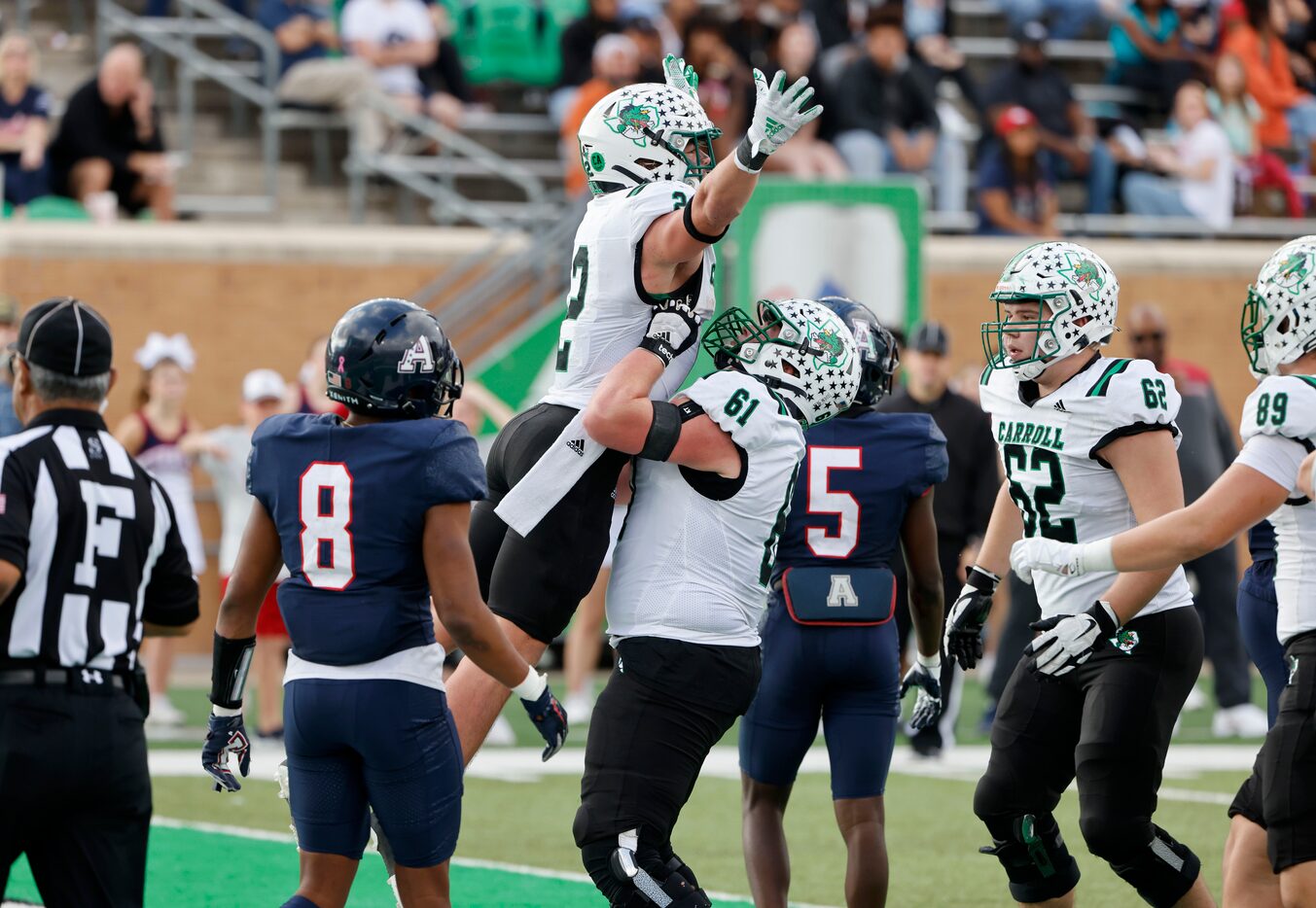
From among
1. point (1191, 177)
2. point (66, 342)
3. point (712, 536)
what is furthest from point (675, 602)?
point (1191, 177)

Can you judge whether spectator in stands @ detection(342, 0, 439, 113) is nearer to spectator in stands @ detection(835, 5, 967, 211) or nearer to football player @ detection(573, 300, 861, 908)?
spectator in stands @ detection(835, 5, 967, 211)

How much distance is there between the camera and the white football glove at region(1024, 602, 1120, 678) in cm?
517

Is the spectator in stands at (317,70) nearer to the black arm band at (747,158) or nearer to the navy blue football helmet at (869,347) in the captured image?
the navy blue football helmet at (869,347)

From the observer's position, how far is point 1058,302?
5.44 metres

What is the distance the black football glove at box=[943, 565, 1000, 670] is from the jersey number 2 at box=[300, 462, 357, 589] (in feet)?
6.44

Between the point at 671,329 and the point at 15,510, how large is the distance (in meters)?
1.92

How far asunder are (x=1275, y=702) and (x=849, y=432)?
4.91 ft

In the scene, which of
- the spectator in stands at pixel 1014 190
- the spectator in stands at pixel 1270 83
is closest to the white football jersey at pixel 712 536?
the spectator in stands at pixel 1014 190

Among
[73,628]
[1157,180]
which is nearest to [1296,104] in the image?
[1157,180]

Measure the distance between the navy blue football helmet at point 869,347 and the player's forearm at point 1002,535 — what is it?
1.94 feet

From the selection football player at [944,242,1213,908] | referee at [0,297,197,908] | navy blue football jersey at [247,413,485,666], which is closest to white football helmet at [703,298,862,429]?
football player at [944,242,1213,908]

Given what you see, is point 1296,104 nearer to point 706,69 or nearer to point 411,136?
point 706,69

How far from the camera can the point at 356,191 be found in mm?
14508

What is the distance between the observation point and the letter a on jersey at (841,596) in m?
5.96
